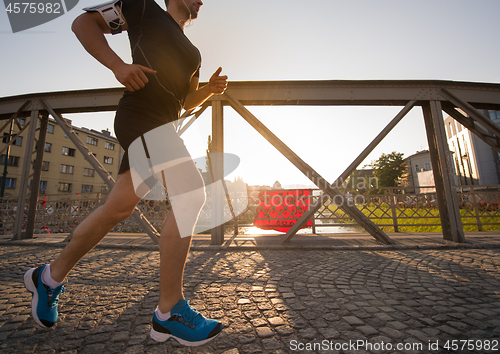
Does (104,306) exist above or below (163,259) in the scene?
below

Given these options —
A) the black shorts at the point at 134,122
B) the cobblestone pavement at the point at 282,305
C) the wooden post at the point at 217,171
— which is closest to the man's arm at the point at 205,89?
the black shorts at the point at 134,122

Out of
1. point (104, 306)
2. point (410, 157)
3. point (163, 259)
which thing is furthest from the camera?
point (410, 157)

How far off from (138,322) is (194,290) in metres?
0.65

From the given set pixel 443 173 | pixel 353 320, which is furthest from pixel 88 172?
pixel 353 320

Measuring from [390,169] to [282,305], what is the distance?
55664 millimetres

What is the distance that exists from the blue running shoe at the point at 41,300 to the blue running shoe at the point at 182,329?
27.6 inches

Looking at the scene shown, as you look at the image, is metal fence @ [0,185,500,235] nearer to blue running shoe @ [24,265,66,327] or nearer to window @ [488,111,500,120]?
blue running shoe @ [24,265,66,327]

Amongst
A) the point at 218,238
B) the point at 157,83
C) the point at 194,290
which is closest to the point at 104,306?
the point at 194,290

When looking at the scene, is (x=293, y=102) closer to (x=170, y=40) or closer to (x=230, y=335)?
(x=170, y=40)

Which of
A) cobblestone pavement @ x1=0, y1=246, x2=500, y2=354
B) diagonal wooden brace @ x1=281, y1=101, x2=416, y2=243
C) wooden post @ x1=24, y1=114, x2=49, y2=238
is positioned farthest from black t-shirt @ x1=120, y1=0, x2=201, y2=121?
wooden post @ x1=24, y1=114, x2=49, y2=238

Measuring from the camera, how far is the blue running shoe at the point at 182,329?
1.25 m

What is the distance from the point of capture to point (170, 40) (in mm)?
1498

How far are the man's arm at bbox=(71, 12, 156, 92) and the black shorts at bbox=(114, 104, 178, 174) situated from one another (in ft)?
0.49

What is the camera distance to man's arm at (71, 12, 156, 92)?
1.29m
